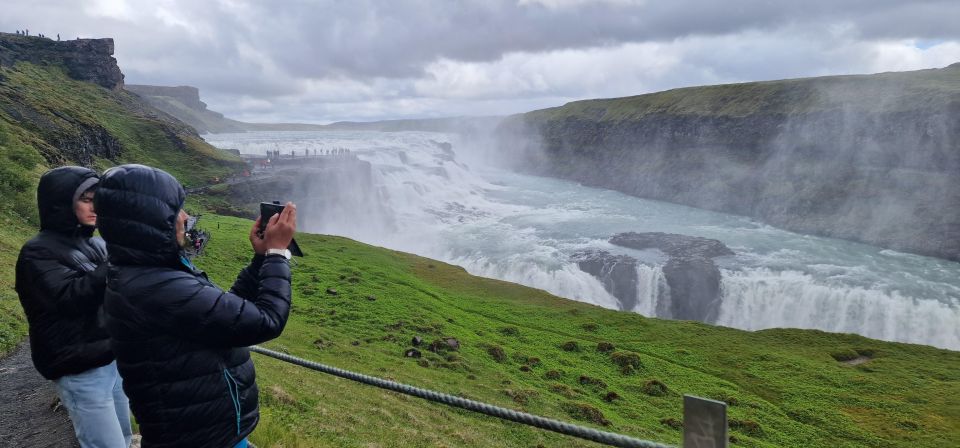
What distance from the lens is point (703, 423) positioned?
3.53 m

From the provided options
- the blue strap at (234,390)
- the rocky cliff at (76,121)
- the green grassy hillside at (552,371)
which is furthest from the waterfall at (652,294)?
the blue strap at (234,390)

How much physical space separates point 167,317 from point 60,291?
9.01ft

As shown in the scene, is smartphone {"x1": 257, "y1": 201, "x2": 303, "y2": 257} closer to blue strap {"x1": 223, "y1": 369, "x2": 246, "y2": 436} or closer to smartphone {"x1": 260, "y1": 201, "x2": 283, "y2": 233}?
smartphone {"x1": 260, "y1": 201, "x2": 283, "y2": 233}

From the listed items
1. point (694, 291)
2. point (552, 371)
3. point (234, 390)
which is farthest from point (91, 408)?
point (694, 291)

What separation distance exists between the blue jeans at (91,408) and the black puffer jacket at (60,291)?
0.12 m

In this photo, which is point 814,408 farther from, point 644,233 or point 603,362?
point 644,233

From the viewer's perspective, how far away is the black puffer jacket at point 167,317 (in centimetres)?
361

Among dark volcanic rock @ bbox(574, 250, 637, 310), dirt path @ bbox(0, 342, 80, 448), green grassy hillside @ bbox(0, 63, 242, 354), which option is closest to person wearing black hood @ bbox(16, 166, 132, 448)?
dirt path @ bbox(0, 342, 80, 448)

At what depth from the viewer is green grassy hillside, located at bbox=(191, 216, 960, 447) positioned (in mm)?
17000

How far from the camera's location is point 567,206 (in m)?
119

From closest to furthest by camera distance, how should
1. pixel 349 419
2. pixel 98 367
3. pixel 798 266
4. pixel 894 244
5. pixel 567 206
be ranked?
pixel 98 367 < pixel 349 419 < pixel 798 266 < pixel 894 244 < pixel 567 206

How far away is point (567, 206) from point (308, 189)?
188 ft

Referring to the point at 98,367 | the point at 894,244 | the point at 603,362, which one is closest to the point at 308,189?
the point at 603,362

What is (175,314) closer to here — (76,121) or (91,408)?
(91,408)
